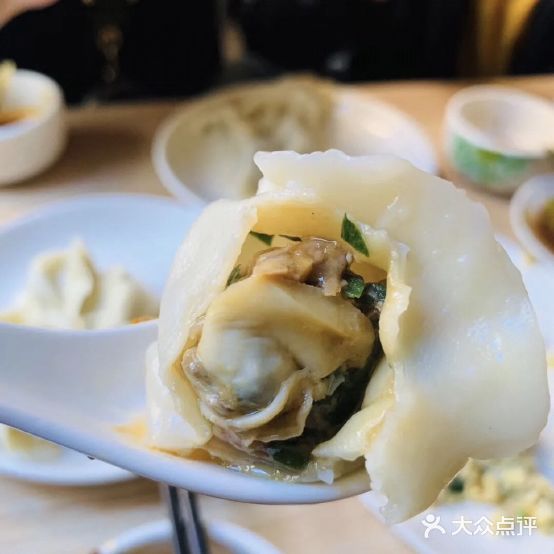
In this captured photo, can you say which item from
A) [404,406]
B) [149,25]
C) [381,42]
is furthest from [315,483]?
[381,42]

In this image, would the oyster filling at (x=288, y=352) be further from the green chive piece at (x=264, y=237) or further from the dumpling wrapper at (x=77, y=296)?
the dumpling wrapper at (x=77, y=296)

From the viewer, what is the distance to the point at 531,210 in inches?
45.3

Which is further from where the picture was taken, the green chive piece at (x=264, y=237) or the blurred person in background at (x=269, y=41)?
the blurred person in background at (x=269, y=41)

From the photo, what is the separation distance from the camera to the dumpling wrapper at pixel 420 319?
0.45 meters

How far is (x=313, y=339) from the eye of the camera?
481 millimetres

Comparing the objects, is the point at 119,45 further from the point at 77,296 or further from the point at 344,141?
the point at 77,296

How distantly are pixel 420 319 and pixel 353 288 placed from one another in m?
0.05

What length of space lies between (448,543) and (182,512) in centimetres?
27

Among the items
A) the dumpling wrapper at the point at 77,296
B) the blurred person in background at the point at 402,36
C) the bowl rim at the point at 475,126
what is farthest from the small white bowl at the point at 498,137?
the dumpling wrapper at the point at 77,296

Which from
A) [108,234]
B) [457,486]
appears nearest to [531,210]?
[457,486]

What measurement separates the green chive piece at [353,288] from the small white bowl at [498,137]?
835mm

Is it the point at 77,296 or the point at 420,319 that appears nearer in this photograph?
the point at 420,319

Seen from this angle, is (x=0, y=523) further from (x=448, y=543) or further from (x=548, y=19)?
(x=548, y=19)

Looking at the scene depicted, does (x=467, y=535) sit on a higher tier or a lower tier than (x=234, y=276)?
lower
